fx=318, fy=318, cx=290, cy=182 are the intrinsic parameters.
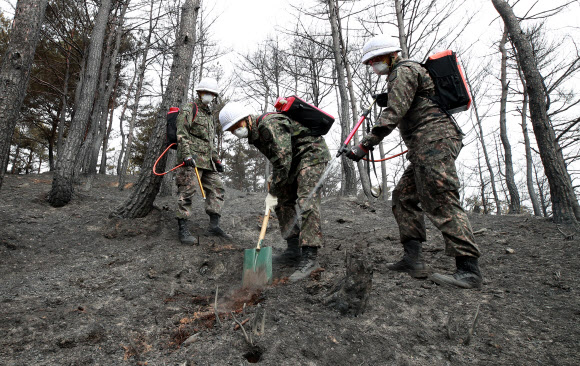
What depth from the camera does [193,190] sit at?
4.33 meters

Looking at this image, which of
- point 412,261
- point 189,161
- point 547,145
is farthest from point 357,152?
point 547,145

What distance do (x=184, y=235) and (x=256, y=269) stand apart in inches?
65.3

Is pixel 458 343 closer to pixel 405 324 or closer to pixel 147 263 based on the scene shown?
pixel 405 324

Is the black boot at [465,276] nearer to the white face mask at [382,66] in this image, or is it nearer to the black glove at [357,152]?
the black glove at [357,152]

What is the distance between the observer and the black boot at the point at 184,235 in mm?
4102

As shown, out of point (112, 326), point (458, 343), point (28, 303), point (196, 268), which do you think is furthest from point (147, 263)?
point (458, 343)

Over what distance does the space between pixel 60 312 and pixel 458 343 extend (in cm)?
264

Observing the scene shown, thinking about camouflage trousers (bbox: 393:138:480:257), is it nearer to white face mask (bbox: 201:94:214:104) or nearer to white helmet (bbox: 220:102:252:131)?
white helmet (bbox: 220:102:252:131)

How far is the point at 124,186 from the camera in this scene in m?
10.4

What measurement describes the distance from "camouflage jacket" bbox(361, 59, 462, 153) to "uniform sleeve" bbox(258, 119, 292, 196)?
73 cm

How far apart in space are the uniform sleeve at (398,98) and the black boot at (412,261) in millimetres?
1062

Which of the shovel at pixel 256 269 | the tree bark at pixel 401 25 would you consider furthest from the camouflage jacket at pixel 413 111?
the tree bark at pixel 401 25

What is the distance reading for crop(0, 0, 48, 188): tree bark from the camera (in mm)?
3549

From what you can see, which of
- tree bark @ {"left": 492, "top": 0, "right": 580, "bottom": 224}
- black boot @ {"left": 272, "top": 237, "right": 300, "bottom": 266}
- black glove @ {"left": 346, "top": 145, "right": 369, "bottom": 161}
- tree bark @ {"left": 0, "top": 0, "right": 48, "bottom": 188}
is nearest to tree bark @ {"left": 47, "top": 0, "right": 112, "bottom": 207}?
tree bark @ {"left": 0, "top": 0, "right": 48, "bottom": 188}
